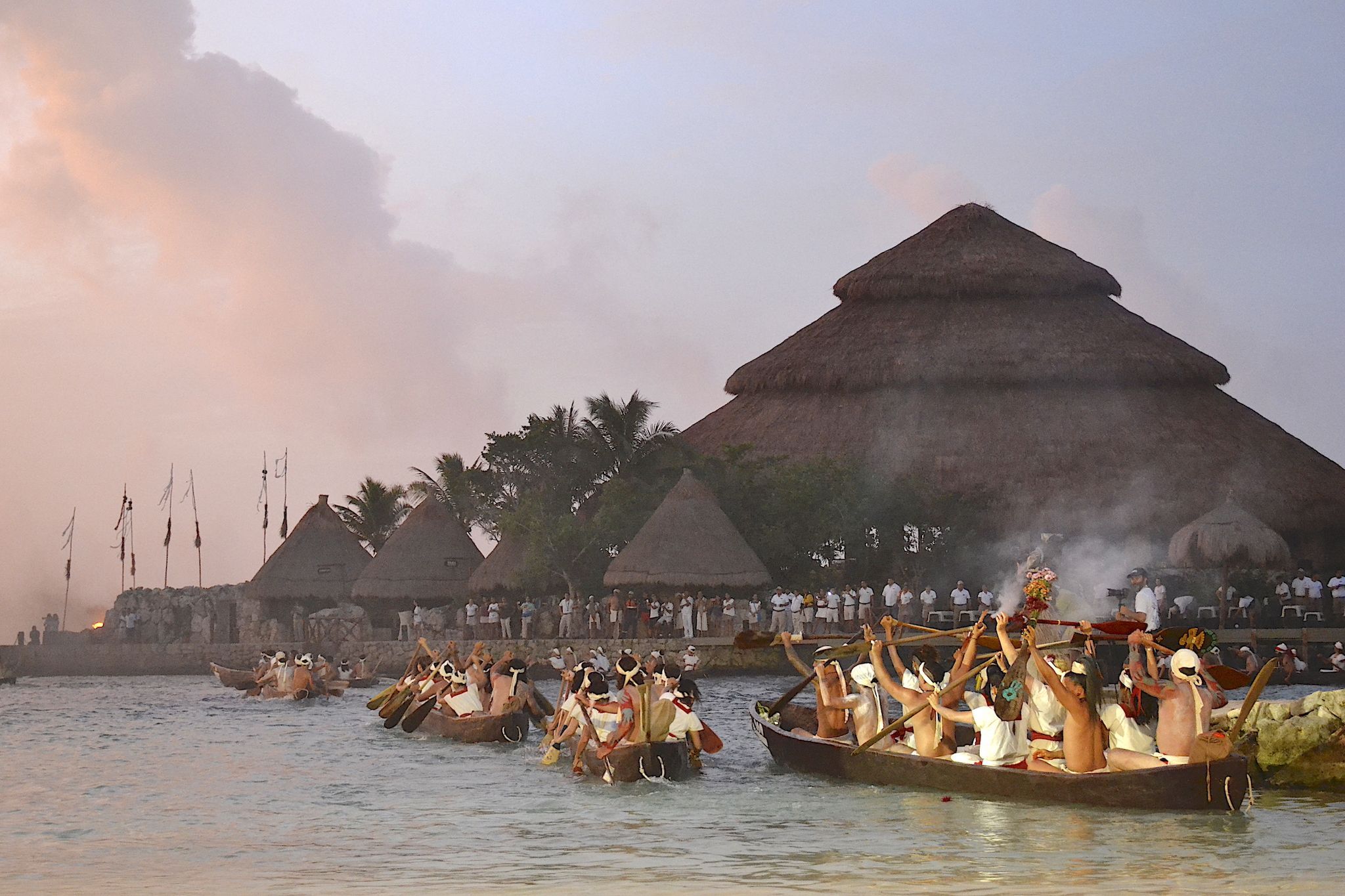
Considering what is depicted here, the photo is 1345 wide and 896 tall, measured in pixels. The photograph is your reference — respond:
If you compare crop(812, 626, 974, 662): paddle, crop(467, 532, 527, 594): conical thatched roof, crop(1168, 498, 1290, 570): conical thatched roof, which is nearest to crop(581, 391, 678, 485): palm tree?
crop(467, 532, 527, 594): conical thatched roof

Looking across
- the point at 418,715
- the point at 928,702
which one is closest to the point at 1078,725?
the point at 928,702

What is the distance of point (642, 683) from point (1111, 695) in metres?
4.79

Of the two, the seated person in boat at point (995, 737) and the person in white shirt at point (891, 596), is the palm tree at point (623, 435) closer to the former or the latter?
the person in white shirt at point (891, 596)

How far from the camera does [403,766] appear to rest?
21.8m

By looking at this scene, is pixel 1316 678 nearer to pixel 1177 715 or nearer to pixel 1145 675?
pixel 1145 675

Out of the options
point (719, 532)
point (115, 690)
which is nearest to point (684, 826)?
point (719, 532)

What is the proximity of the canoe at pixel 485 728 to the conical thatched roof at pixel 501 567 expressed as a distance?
66.1ft

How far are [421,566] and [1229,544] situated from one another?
882 inches

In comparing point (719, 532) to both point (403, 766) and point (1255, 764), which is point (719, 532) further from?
point (1255, 764)

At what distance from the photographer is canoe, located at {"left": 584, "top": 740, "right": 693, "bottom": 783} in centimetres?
1686

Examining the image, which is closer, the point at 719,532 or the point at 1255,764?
the point at 1255,764

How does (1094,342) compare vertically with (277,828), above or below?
above

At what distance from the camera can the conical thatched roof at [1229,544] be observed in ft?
121

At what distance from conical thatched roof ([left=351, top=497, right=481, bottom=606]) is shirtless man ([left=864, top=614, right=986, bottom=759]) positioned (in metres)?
31.9
